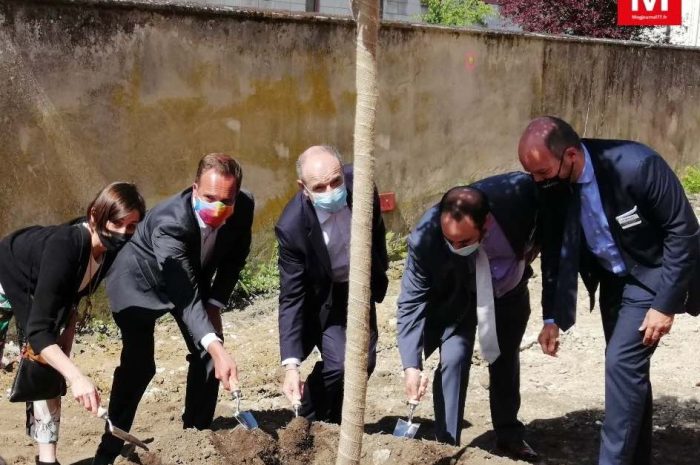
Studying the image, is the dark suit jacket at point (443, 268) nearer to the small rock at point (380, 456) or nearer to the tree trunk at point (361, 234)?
the small rock at point (380, 456)

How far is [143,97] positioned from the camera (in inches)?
256

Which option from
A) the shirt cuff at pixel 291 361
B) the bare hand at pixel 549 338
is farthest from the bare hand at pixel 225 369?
the bare hand at pixel 549 338

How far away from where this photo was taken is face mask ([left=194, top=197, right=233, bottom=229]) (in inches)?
156

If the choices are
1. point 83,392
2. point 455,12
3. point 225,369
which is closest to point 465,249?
point 225,369

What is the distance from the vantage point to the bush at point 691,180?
13188mm

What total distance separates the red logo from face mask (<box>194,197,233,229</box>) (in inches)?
517

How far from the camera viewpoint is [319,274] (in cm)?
422

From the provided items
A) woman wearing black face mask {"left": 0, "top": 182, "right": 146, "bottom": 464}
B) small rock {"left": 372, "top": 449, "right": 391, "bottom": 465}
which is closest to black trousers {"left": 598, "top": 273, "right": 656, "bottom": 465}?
small rock {"left": 372, "top": 449, "right": 391, "bottom": 465}

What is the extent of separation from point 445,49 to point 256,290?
327 cm

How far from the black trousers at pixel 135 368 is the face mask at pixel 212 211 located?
1.54 feet

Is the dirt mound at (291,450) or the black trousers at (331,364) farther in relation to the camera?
the black trousers at (331,364)

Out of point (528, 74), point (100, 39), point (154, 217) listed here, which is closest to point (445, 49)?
point (528, 74)

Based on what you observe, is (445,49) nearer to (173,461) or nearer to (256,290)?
(256,290)

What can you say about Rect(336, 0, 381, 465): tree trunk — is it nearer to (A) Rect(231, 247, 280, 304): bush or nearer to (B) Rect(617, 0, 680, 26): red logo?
(A) Rect(231, 247, 280, 304): bush
